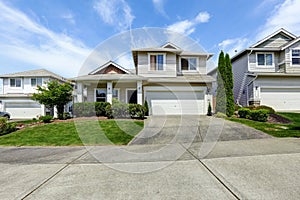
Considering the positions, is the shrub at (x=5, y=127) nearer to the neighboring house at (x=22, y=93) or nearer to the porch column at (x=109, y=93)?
the porch column at (x=109, y=93)

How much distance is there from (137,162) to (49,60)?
46.1ft

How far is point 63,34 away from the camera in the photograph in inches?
504

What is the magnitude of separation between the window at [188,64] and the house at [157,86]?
48.6 inches

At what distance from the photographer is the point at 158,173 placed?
433 centimetres

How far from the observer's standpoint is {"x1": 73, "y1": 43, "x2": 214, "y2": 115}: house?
15516 mm

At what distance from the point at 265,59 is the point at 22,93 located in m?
28.4

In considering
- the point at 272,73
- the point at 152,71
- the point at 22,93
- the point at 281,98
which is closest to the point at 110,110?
the point at 152,71

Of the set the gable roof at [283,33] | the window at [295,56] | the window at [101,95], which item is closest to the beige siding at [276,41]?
the gable roof at [283,33]

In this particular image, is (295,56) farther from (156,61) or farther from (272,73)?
(156,61)

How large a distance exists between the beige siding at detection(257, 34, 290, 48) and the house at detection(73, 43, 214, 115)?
7.65 m

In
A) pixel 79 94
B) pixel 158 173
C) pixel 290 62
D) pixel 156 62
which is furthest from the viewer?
pixel 290 62

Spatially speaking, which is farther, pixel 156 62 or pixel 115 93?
pixel 156 62

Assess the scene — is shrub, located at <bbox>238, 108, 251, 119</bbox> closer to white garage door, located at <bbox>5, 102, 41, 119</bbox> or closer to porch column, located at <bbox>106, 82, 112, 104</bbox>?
porch column, located at <bbox>106, 82, 112, 104</bbox>

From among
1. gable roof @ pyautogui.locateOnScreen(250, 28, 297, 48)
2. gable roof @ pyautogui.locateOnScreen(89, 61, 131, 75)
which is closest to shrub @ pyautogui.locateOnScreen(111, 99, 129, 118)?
gable roof @ pyautogui.locateOnScreen(89, 61, 131, 75)
